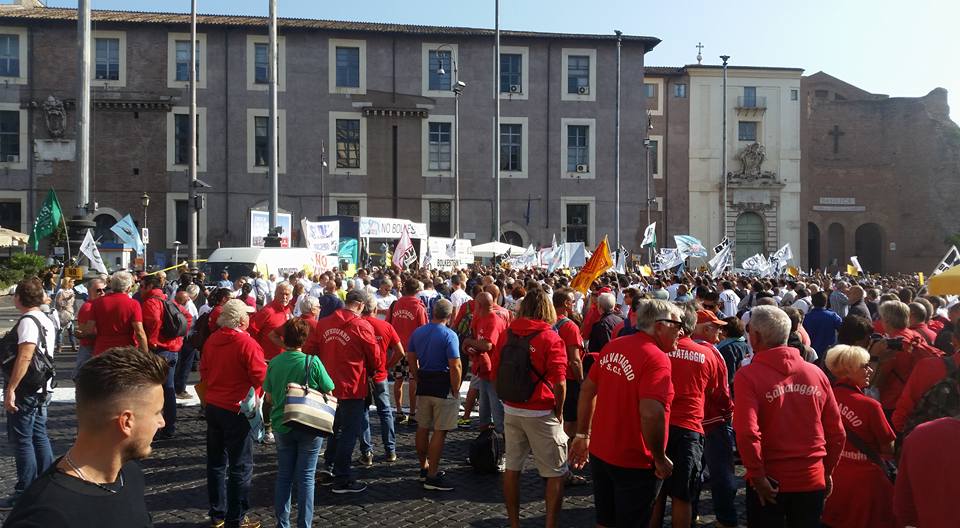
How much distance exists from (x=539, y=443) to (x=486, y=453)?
2.05 metres

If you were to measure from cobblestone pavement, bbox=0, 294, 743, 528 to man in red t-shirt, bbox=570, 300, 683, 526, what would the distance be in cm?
160

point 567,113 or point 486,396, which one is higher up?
point 567,113

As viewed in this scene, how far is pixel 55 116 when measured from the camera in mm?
38688

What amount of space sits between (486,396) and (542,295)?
2.70 metres

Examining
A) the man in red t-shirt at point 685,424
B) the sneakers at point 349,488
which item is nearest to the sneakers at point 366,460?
the sneakers at point 349,488

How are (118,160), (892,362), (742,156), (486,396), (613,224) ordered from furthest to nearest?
(742,156)
(613,224)
(118,160)
(486,396)
(892,362)

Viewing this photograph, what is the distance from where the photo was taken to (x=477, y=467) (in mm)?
7859

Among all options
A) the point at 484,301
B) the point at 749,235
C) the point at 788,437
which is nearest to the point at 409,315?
the point at 484,301

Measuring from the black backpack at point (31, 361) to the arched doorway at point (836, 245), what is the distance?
56083 millimetres

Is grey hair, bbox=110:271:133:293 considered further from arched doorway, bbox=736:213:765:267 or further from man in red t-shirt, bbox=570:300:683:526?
arched doorway, bbox=736:213:765:267

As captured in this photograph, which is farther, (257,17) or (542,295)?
(257,17)

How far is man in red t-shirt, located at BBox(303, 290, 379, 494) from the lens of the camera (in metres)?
7.07

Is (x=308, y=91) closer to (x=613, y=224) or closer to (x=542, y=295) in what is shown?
(x=613, y=224)

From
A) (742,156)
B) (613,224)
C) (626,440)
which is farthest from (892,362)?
(742,156)
